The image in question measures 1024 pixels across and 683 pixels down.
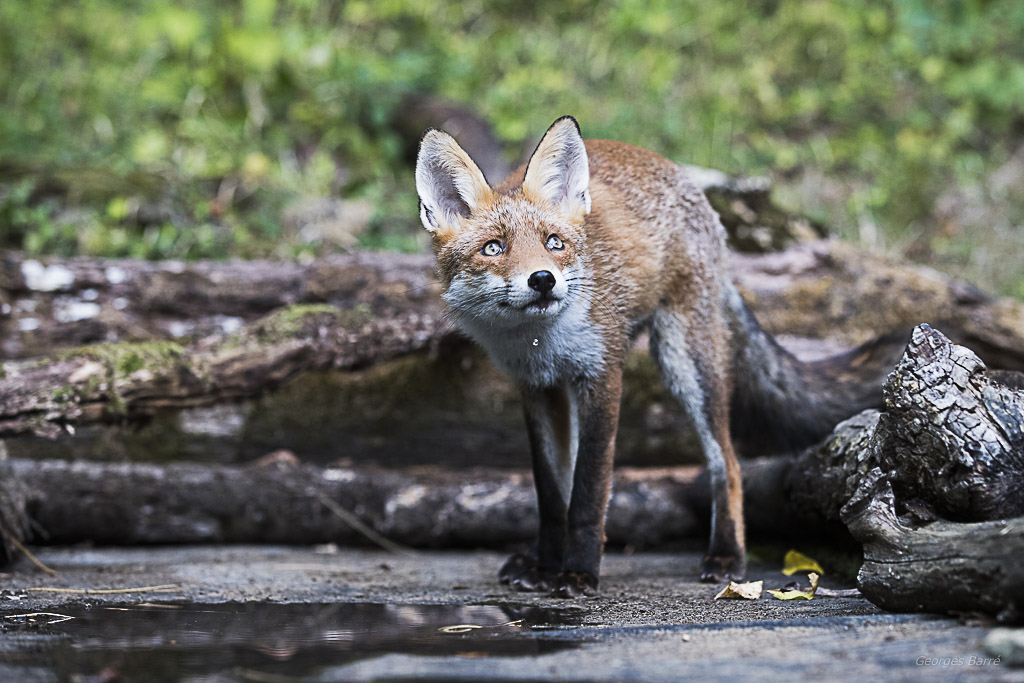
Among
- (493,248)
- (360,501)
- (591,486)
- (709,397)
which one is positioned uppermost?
(493,248)

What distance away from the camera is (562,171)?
3.87m

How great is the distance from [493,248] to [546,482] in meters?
1.18

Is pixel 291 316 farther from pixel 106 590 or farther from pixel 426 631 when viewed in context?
pixel 426 631

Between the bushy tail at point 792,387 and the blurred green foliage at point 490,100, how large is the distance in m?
3.84

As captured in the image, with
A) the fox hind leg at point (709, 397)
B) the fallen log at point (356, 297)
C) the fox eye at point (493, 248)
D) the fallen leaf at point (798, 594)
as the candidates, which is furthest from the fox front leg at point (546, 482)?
the fallen log at point (356, 297)

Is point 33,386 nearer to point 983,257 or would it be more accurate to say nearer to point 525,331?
point 525,331

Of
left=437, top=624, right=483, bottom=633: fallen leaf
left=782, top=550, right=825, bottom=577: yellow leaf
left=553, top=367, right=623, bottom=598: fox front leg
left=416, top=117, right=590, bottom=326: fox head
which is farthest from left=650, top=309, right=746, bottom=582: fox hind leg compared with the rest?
left=437, top=624, right=483, bottom=633: fallen leaf

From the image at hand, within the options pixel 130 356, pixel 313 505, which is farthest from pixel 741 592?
pixel 130 356

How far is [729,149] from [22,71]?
806 cm

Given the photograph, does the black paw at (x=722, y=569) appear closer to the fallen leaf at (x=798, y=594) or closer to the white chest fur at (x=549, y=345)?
the fallen leaf at (x=798, y=594)

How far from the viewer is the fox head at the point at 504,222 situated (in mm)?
3498

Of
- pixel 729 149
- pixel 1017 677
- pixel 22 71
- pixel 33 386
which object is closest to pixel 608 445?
pixel 1017 677

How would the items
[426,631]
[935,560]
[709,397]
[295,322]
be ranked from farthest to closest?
[295,322] < [709,397] < [426,631] < [935,560]

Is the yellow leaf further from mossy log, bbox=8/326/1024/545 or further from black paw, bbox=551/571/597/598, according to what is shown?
black paw, bbox=551/571/597/598
